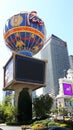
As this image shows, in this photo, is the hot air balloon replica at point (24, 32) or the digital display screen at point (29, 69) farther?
the digital display screen at point (29, 69)

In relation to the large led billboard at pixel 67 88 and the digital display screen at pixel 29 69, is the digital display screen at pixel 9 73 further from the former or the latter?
the large led billboard at pixel 67 88

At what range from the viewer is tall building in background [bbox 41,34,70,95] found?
556 ft

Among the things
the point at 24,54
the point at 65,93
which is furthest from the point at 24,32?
the point at 65,93

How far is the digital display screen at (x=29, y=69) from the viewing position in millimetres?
51312

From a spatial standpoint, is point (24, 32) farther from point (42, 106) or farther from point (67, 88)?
point (67, 88)

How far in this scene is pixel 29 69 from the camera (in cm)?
5334

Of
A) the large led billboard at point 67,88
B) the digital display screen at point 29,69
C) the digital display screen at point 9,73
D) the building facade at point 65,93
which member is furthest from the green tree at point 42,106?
the large led billboard at point 67,88

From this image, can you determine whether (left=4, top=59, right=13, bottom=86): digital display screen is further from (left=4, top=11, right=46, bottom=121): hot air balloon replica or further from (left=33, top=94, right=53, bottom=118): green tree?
(left=33, top=94, right=53, bottom=118): green tree

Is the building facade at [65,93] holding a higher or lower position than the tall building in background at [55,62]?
lower

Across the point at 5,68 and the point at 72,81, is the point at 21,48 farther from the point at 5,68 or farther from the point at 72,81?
the point at 72,81

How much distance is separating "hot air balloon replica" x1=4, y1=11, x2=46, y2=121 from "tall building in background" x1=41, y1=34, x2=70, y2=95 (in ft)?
375

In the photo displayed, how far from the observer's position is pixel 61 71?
172 m

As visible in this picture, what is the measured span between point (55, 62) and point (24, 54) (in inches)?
4748

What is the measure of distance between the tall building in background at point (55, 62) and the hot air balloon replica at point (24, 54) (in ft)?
375
